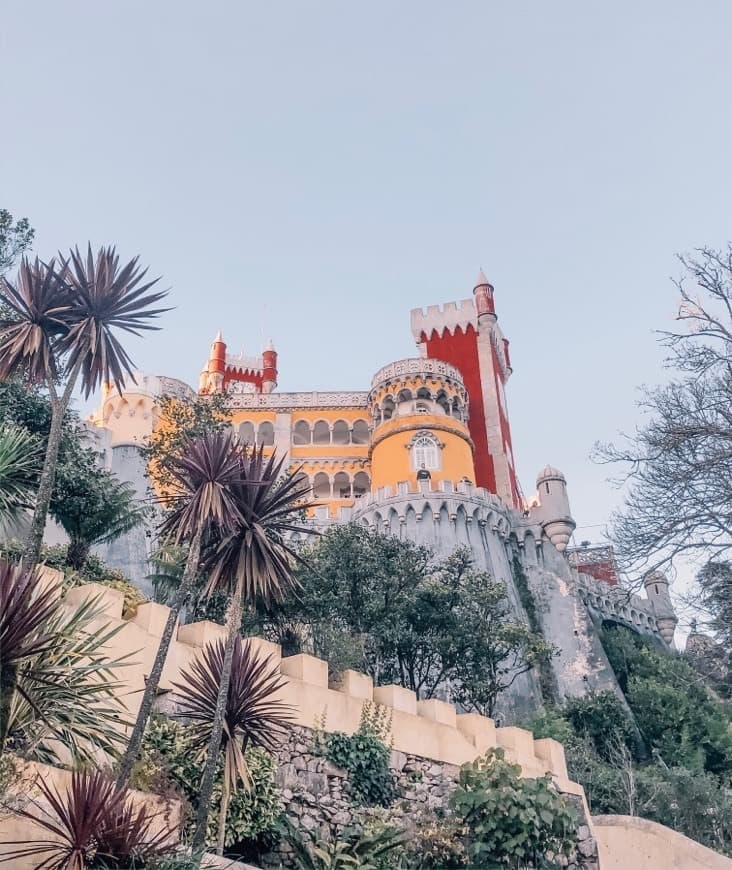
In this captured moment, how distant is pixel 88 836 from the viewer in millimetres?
8039

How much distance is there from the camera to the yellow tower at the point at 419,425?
4466 centimetres

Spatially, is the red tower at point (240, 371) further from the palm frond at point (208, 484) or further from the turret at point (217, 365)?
the palm frond at point (208, 484)

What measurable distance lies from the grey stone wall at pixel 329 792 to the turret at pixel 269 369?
165 feet

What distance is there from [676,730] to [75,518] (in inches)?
1022

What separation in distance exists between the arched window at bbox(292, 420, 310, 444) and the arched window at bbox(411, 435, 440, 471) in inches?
449

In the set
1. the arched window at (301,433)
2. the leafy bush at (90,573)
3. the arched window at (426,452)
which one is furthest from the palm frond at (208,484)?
the arched window at (301,433)

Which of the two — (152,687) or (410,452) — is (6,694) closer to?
(152,687)

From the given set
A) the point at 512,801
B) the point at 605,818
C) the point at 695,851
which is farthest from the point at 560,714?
the point at 512,801

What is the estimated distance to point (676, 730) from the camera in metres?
34.0

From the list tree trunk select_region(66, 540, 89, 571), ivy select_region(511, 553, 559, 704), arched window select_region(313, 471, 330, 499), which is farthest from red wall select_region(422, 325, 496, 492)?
tree trunk select_region(66, 540, 89, 571)

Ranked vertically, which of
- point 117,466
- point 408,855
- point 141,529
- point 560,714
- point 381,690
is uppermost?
point 117,466

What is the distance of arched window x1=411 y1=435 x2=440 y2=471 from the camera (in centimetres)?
4453

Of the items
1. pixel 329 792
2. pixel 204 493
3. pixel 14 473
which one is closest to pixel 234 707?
pixel 204 493

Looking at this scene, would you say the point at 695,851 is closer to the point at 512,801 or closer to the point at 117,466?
the point at 512,801
